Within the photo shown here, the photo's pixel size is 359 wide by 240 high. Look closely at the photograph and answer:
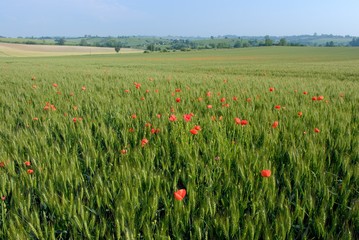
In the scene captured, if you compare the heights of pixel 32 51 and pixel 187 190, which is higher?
pixel 32 51

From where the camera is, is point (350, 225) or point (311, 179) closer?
point (350, 225)

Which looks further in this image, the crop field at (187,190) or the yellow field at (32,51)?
the yellow field at (32,51)

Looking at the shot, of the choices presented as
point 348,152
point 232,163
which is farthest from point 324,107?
point 232,163

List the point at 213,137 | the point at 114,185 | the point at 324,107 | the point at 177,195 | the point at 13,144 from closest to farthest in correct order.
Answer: the point at 177,195, the point at 114,185, the point at 13,144, the point at 213,137, the point at 324,107

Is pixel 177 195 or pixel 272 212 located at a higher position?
pixel 177 195

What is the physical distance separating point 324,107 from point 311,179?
2255 millimetres

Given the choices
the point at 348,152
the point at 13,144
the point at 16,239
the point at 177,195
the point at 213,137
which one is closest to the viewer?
the point at 16,239

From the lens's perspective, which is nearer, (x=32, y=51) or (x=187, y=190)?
(x=187, y=190)

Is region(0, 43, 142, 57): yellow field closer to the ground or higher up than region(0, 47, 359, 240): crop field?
higher up

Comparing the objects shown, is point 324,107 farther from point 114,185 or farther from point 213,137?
point 114,185

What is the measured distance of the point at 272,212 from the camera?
1.32 m

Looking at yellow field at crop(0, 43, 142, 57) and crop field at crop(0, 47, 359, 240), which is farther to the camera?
yellow field at crop(0, 43, 142, 57)

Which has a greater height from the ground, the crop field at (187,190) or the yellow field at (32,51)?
the yellow field at (32,51)

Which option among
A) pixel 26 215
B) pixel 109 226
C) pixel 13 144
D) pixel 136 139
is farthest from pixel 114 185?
pixel 13 144
